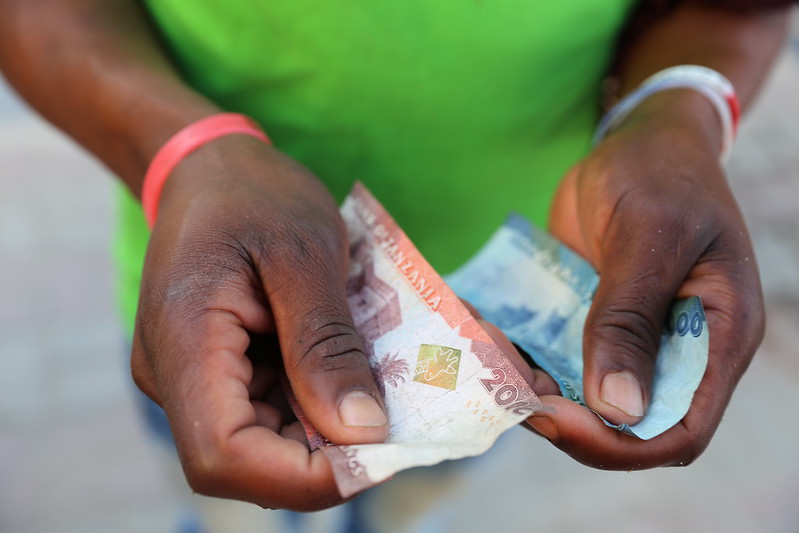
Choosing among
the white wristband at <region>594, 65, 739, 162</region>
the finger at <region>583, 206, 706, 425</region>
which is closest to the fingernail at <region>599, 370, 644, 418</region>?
the finger at <region>583, 206, 706, 425</region>

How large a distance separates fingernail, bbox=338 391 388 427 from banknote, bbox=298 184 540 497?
0.02 m

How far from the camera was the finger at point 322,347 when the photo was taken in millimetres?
694

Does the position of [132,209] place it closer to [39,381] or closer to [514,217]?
[514,217]

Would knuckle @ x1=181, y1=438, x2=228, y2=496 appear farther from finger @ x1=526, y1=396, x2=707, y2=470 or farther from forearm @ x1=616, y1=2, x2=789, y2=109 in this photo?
forearm @ x1=616, y1=2, x2=789, y2=109

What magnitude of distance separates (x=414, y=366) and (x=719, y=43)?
0.80 metres

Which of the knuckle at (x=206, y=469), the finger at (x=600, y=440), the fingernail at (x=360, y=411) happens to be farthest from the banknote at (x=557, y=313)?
the knuckle at (x=206, y=469)

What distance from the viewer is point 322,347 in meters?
0.72

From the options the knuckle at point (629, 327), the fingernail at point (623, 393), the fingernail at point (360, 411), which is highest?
the knuckle at point (629, 327)

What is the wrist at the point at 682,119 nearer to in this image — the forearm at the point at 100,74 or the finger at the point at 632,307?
the finger at the point at 632,307

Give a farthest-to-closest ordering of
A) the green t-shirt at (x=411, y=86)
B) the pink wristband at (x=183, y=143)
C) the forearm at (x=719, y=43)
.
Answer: the forearm at (x=719, y=43), the green t-shirt at (x=411, y=86), the pink wristband at (x=183, y=143)

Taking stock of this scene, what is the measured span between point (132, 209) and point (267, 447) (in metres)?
0.73

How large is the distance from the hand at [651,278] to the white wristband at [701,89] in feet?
0.30

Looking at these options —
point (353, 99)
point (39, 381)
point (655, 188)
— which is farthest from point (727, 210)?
point (39, 381)

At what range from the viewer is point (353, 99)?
43.3 inches
